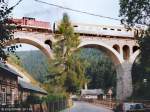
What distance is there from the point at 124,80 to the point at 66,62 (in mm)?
11998

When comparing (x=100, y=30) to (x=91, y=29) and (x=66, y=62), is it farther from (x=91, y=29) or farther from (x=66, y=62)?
(x=66, y=62)

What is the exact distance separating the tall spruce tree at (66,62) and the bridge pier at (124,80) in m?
8.74

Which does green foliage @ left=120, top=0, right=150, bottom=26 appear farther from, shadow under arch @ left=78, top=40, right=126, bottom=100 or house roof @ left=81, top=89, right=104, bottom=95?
house roof @ left=81, top=89, right=104, bottom=95

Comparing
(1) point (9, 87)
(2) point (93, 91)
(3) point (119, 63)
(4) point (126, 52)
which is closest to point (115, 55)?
(3) point (119, 63)

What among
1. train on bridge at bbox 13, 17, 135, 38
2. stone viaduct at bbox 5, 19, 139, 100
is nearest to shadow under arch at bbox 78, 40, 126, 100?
stone viaduct at bbox 5, 19, 139, 100

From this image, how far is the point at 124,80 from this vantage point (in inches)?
2835

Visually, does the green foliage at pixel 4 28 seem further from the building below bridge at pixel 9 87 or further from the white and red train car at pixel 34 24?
the white and red train car at pixel 34 24

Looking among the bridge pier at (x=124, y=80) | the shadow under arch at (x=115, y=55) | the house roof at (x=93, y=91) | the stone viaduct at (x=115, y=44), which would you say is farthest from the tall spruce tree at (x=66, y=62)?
the house roof at (x=93, y=91)

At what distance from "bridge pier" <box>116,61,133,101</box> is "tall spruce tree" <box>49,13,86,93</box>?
874 cm

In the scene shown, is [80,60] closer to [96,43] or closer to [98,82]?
[96,43]

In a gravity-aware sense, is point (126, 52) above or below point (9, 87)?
above

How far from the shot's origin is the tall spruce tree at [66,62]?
6322cm

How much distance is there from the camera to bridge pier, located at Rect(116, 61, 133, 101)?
71438 millimetres

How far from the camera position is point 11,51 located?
15.0 m
